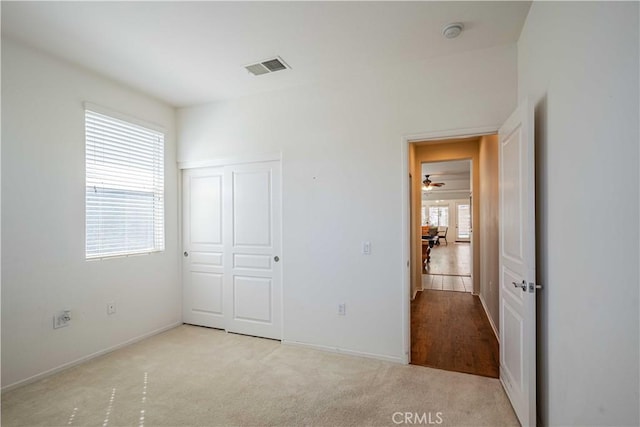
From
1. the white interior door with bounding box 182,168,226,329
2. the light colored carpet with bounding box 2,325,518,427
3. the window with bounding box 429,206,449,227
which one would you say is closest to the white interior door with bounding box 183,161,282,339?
the white interior door with bounding box 182,168,226,329

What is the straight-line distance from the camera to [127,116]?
3.53 metres

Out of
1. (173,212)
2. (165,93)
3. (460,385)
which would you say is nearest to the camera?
(460,385)

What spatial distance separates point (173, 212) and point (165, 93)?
1.49 meters

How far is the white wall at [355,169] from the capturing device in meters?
2.85

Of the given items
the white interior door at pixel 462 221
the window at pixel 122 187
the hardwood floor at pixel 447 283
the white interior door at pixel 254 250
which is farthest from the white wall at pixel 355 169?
the white interior door at pixel 462 221

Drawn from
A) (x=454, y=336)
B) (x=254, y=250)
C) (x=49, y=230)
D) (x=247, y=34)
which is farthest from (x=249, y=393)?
(x=247, y=34)

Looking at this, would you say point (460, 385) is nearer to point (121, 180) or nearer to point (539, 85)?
point (539, 85)

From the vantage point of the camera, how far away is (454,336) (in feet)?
11.9

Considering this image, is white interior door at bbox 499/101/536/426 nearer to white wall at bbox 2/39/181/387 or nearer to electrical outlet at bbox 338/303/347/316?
electrical outlet at bbox 338/303/347/316

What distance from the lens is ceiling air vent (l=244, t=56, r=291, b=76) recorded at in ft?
9.64

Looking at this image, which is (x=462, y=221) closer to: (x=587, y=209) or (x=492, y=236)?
(x=492, y=236)

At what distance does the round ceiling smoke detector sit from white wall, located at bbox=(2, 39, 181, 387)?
11.0 ft

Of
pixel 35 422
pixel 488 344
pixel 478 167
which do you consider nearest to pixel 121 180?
pixel 35 422

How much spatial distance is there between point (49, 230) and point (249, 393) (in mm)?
2304
